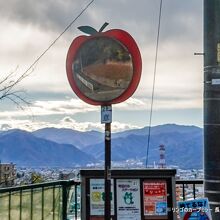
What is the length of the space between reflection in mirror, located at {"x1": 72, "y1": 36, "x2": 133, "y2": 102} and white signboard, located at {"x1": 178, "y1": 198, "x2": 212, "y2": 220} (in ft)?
3.73

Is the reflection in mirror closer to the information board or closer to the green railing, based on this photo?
the information board

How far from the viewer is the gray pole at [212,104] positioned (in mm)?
3793

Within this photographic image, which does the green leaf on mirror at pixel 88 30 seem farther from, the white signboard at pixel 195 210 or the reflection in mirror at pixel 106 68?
the white signboard at pixel 195 210

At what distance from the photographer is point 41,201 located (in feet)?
16.4

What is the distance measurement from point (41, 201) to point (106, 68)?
2.05m

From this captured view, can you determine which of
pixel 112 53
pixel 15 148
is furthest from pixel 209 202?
pixel 15 148

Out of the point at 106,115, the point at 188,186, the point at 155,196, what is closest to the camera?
the point at 106,115

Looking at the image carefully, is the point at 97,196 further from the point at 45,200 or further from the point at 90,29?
the point at 90,29

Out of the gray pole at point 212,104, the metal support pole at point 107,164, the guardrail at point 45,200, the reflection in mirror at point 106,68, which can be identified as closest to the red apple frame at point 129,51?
the reflection in mirror at point 106,68

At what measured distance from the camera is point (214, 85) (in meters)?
3.83

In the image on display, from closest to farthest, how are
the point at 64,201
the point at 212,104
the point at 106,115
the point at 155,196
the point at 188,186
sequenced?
the point at 106,115, the point at 212,104, the point at 155,196, the point at 188,186, the point at 64,201

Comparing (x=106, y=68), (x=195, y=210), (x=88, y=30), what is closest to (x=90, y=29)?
(x=88, y=30)

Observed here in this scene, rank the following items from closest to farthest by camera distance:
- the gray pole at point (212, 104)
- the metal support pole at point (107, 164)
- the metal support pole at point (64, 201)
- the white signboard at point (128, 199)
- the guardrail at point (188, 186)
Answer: the metal support pole at point (107, 164) < the gray pole at point (212, 104) < the white signboard at point (128, 199) < the guardrail at point (188, 186) < the metal support pole at point (64, 201)

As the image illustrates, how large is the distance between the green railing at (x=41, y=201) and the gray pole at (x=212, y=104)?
68.8 inches
